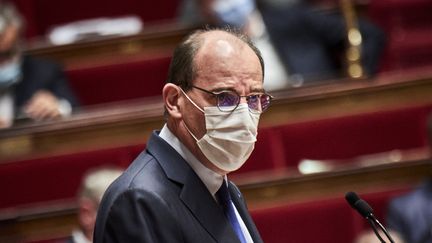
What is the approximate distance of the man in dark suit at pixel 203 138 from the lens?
682 millimetres

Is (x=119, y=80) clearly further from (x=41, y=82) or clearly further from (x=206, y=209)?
(x=206, y=209)

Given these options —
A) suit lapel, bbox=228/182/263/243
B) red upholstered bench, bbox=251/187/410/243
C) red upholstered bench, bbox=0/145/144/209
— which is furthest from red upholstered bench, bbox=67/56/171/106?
suit lapel, bbox=228/182/263/243

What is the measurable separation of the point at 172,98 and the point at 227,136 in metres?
0.05

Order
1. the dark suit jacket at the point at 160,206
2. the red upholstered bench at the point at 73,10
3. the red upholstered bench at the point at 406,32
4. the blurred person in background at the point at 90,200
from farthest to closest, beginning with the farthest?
1. the red upholstered bench at the point at 73,10
2. the red upholstered bench at the point at 406,32
3. the blurred person in background at the point at 90,200
4. the dark suit jacket at the point at 160,206

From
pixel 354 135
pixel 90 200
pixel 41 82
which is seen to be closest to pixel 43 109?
pixel 41 82

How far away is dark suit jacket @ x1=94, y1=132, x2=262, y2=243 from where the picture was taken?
25.7 inches

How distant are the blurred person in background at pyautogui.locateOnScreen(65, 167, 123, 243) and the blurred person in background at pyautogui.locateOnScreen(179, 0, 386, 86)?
0.52 meters

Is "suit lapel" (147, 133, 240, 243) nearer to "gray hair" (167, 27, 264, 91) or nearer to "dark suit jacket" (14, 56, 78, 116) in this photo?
"gray hair" (167, 27, 264, 91)

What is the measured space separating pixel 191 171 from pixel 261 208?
649mm

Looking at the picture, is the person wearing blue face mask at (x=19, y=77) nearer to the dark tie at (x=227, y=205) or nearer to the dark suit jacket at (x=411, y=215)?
the dark suit jacket at (x=411, y=215)

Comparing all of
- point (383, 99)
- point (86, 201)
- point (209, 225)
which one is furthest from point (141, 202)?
point (383, 99)

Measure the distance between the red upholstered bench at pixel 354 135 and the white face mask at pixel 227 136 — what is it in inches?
29.8

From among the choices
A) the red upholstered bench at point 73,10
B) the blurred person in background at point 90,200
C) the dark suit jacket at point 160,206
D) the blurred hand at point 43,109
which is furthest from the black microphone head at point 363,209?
the red upholstered bench at point 73,10

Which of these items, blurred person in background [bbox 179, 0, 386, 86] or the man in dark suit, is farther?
blurred person in background [bbox 179, 0, 386, 86]
